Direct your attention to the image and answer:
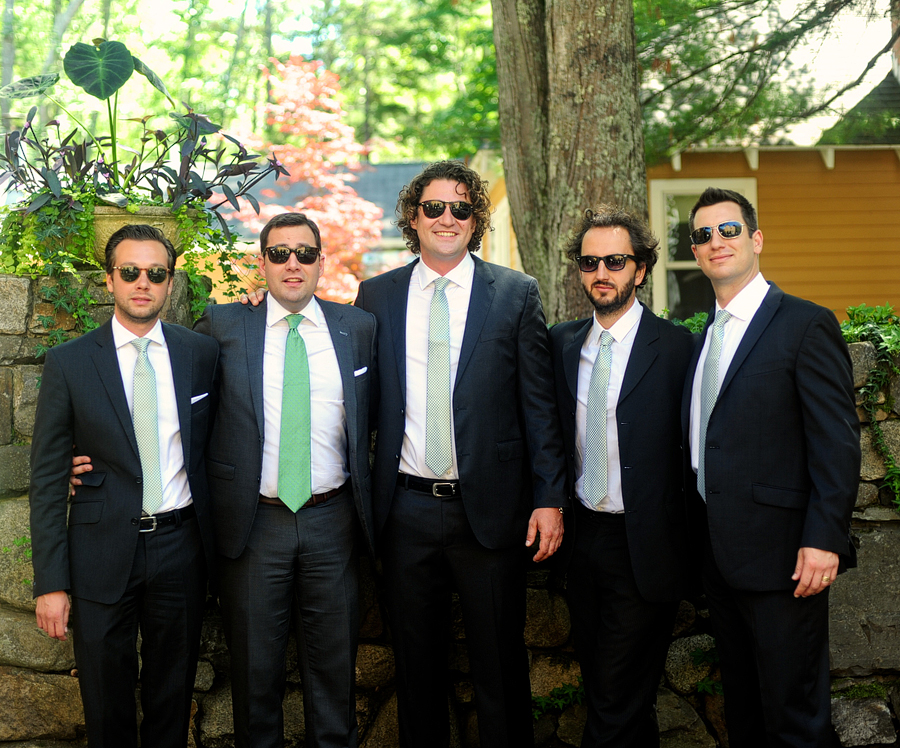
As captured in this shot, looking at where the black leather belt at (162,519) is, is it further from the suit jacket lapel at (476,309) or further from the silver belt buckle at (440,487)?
the suit jacket lapel at (476,309)

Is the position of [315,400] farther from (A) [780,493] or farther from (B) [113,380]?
(A) [780,493]

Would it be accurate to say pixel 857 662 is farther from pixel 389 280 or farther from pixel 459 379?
pixel 389 280

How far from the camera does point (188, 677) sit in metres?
3.05

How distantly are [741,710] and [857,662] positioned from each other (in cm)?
105

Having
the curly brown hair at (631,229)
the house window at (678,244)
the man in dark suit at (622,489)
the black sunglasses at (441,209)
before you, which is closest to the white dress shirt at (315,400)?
the black sunglasses at (441,209)

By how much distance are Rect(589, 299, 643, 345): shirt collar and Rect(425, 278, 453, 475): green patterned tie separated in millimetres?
583

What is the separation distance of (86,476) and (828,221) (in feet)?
30.7

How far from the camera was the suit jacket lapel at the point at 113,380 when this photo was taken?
9.64ft

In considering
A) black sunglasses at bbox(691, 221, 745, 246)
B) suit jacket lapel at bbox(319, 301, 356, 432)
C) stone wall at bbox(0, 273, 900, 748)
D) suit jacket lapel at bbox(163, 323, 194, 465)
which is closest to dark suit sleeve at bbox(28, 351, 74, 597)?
suit jacket lapel at bbox(163, 323, 194, 465)

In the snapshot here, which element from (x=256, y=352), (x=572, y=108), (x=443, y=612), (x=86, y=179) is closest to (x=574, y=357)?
(x=443, y=612)

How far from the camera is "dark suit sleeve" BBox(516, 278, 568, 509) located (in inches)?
120

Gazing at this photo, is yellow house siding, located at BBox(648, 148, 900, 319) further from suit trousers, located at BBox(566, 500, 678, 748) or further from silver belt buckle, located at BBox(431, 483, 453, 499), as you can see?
silver belt buckle, located at BBox(431, 483, 453, 499)

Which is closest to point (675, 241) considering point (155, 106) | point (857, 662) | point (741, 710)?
point (857, 662)

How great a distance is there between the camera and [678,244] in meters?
9.88
